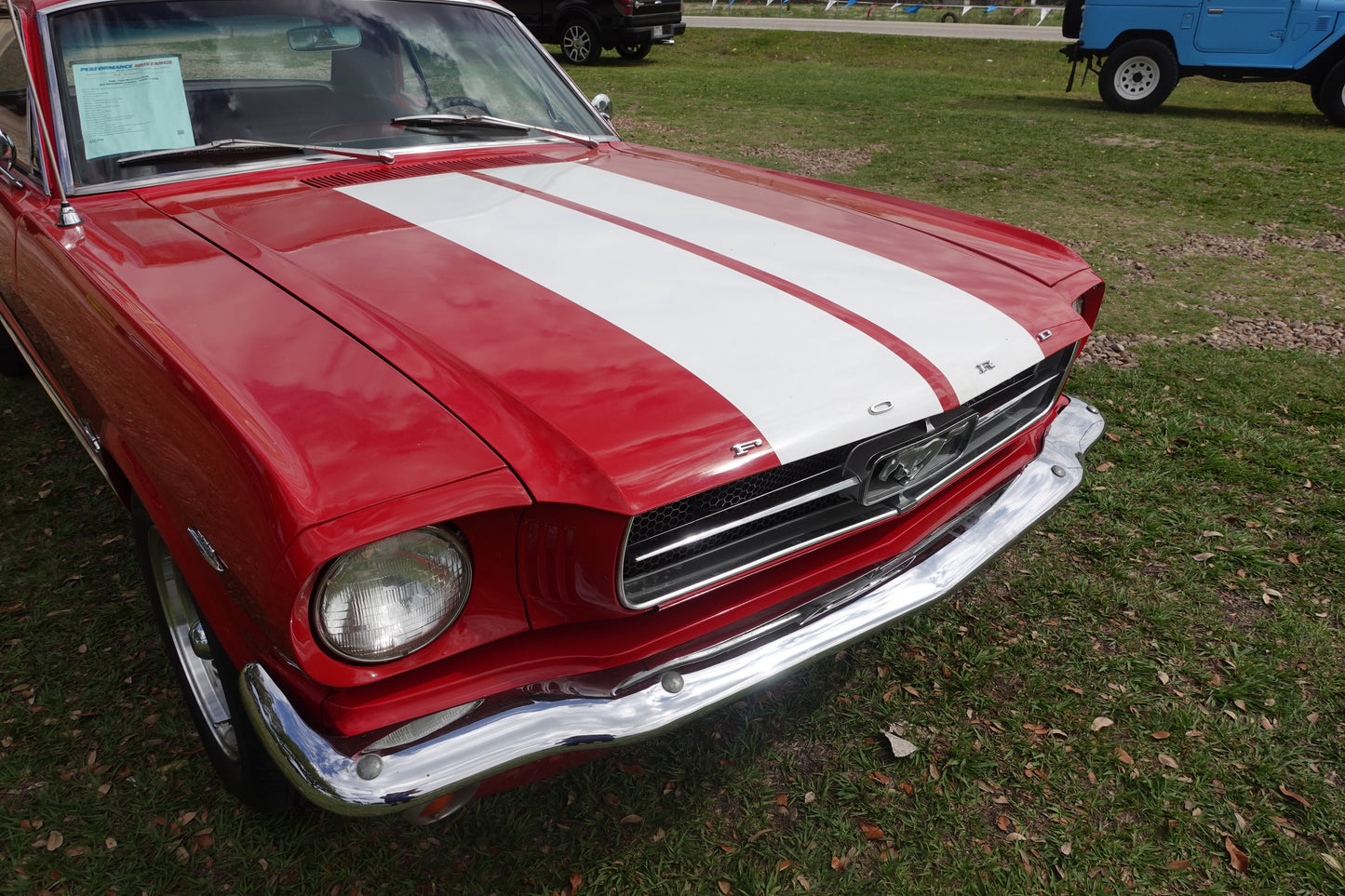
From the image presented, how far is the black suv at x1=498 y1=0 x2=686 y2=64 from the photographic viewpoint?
501 inches

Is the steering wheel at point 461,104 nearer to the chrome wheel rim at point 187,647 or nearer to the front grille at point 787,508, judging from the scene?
the chrome wheel rim at point 187,647

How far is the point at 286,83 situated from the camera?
101 inches

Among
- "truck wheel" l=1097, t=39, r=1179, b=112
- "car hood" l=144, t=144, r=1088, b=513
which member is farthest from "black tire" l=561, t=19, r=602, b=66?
"car hood" l=144, t=144, r=1088, b=513

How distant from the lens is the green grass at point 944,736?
1.85 metres

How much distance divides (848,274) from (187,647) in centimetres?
173

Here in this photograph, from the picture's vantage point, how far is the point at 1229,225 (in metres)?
6.52

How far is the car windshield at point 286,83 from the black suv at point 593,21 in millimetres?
10721

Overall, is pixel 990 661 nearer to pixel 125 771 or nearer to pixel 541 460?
pixel 541 460

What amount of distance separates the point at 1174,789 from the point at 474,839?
1595 mm

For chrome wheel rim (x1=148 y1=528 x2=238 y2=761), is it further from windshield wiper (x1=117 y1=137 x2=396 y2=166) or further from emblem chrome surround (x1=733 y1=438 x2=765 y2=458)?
emblem chrome surround (x1=733 y1=438 x2=765 y2=458)

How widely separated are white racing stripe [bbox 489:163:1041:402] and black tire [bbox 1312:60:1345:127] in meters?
10.3

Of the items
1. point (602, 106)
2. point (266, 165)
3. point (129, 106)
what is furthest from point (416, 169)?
point (602, 106)

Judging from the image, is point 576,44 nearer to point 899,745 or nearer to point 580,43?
point 580,43

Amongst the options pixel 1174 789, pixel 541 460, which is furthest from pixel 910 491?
pixel 1174 789
